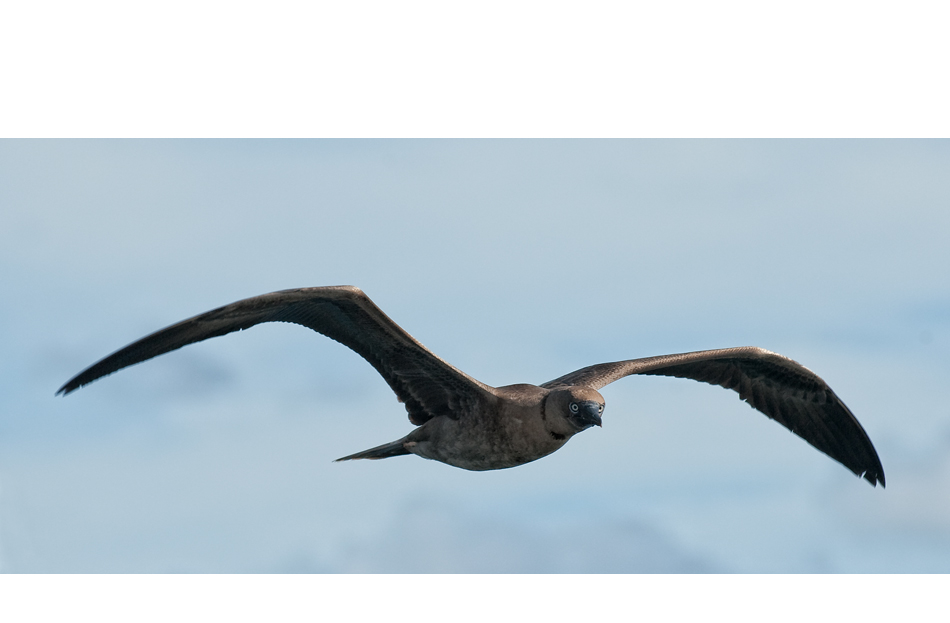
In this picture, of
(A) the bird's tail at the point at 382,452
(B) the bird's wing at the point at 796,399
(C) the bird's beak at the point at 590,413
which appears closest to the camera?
(C) the bird's beak at the point at 590,413

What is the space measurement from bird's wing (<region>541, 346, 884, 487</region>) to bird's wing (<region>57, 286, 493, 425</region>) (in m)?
3.40

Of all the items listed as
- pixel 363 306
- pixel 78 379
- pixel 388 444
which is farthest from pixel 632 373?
pixel 78 379

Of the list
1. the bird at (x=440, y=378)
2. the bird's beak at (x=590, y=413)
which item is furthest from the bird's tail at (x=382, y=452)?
the bird's beak at (x=590, y=413)

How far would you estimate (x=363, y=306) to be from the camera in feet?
34.7

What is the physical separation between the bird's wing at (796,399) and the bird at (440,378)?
56 millimetres

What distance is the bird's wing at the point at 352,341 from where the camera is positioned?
9461 mm

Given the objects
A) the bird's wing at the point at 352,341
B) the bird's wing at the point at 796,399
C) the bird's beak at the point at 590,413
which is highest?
the bird's wing at the point at 796,399

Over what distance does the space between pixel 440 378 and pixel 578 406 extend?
5.55 ft

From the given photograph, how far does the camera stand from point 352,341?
11.5m

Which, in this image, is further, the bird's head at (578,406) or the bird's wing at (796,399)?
the bird's wing at (796,399)

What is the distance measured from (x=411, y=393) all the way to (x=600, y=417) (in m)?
2.35

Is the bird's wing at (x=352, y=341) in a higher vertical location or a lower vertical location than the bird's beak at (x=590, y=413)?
higher

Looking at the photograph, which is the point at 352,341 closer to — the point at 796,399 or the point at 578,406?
the point at 578,406

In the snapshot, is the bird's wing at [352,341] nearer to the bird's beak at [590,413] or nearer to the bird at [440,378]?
the bird at [440,378]
